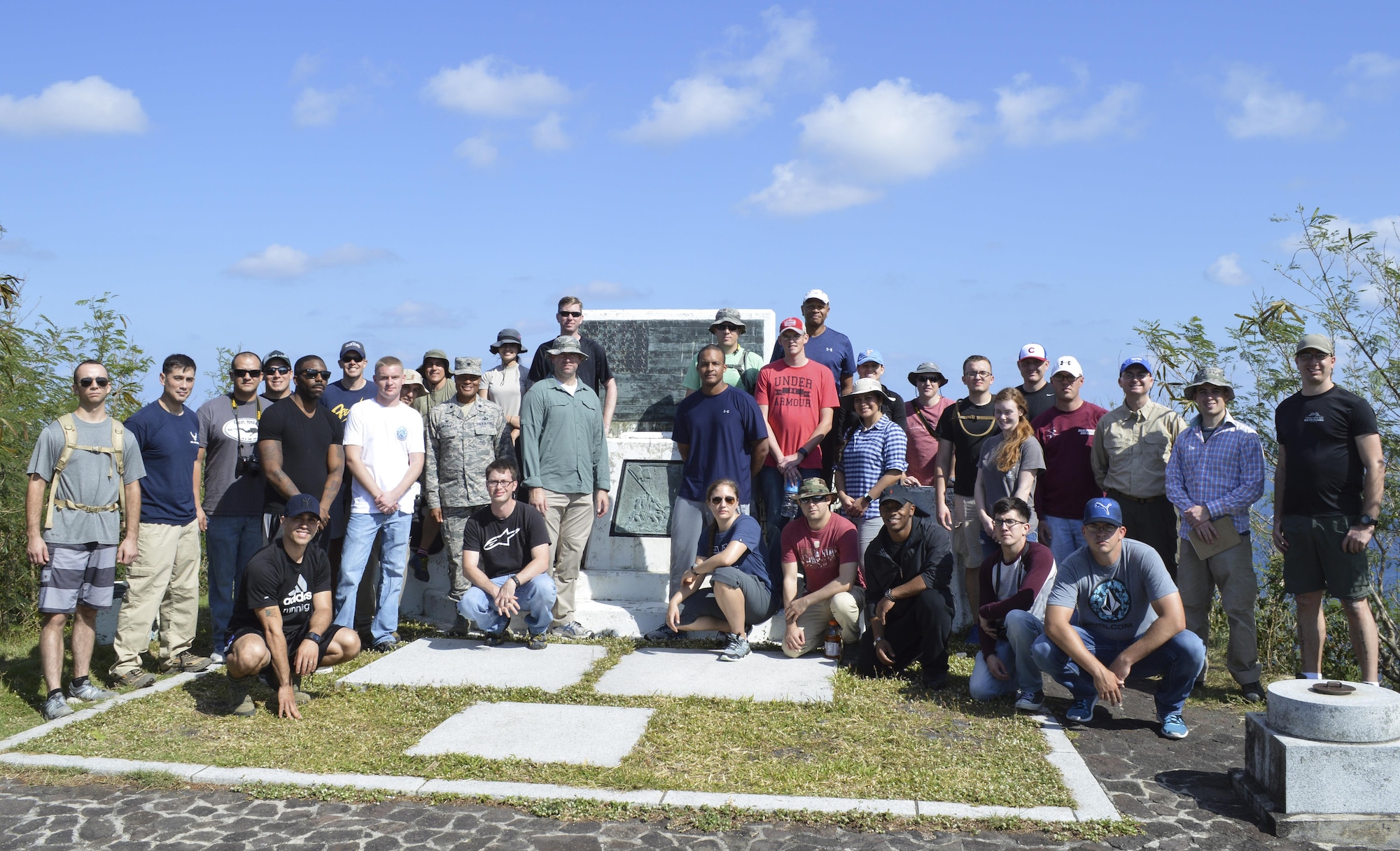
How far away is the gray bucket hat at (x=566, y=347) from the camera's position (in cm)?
733

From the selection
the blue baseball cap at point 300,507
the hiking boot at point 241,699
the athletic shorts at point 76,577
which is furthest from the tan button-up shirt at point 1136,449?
the athletic shorts at point 76,577

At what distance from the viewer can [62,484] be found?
Answer: 5.70m

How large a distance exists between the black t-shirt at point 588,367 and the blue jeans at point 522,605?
1.70m

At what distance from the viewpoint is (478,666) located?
649 centimetres

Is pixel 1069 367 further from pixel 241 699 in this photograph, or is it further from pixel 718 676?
pixel 241 699

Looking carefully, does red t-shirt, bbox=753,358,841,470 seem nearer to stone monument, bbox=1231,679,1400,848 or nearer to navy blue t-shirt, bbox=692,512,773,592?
navy blue t-shirt, bbox=692,512,773,592

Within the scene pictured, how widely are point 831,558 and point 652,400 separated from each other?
9.48 ft

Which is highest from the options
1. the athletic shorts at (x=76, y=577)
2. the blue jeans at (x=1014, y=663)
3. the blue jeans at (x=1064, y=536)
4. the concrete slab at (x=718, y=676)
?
the blue jeans at (x=1064, y=536)

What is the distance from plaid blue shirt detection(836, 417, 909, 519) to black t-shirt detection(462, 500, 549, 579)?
207 centimetres

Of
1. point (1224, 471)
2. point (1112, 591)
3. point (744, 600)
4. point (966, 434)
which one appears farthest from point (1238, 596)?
point (744, 600)

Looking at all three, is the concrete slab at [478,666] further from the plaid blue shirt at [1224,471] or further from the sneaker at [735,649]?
the plaid blue shirt at [1224,471]

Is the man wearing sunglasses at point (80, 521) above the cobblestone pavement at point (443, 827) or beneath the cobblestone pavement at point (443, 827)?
above

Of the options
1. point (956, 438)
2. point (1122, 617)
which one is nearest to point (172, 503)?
point (956, 438)

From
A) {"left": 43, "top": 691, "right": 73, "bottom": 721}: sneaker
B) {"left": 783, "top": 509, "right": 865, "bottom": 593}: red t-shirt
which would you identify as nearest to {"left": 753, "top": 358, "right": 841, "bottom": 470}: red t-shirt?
{"left": 783, "top": 509, "right": 865, "bottom": 593}: red t-shirt
